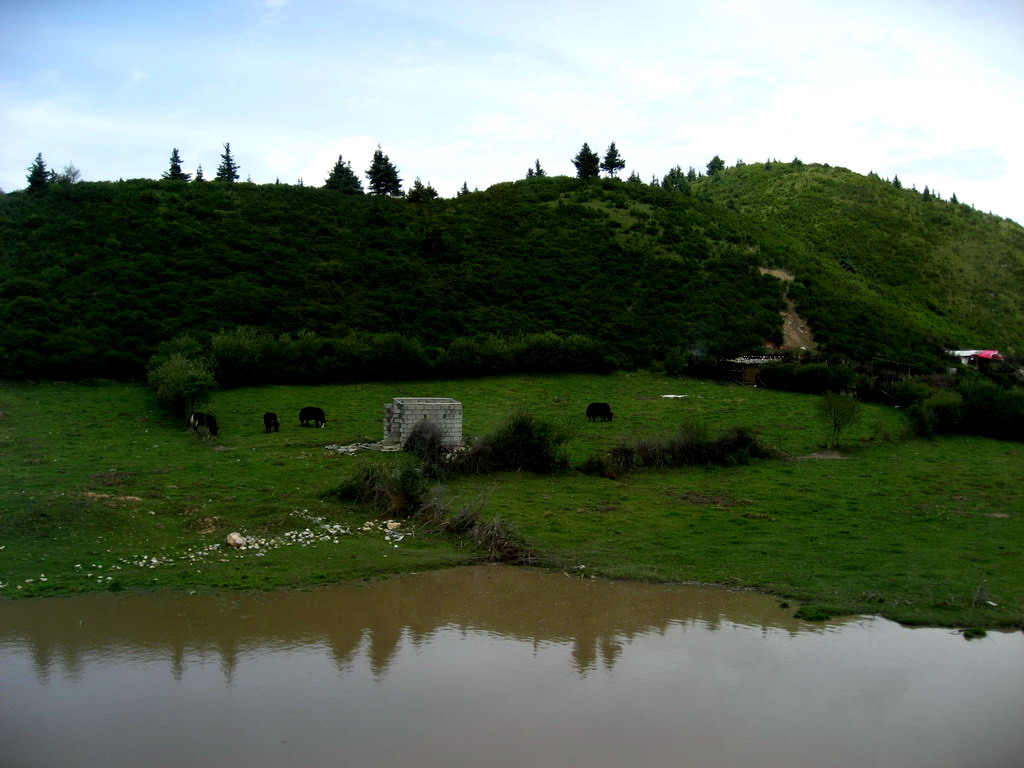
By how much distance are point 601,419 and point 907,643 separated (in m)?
23.1

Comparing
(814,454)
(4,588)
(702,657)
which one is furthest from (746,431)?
(4,588)

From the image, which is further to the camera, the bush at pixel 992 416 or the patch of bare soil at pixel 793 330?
the patch of bare soil at pixel 793 330

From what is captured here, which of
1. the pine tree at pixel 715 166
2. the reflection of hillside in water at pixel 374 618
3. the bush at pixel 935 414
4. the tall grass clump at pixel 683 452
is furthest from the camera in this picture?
the pine tree at pixel 715 166

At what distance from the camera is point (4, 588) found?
17453mm

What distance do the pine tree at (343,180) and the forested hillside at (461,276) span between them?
3.83 m

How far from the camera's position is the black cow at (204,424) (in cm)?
3272

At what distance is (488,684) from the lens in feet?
46.9

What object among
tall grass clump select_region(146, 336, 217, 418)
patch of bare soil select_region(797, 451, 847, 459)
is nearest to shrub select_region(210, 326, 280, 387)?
tall grass clump select_region(146, 336, 217, 418)

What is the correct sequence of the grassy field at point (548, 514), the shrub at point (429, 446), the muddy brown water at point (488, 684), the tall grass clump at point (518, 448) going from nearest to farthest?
1. the muddy brown water at point (488, 684)
2. the grassy field at point (548, 514)
3. the shrub at point (429, 446)
4. the tall grass clump at point (518, 448)

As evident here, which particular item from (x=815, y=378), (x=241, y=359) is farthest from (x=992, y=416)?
(x=241, y=359)

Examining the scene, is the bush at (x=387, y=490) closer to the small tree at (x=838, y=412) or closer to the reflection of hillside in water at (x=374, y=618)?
the reflection of hillside in water at (x=374, y=618)

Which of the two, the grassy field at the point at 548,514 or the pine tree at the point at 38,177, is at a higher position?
the pine tree at the point at 38,177

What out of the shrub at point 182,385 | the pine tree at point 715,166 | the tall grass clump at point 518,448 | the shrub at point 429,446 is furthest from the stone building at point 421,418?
the pine tree at point 715,166

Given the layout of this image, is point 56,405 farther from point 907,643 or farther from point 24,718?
point 907,643
